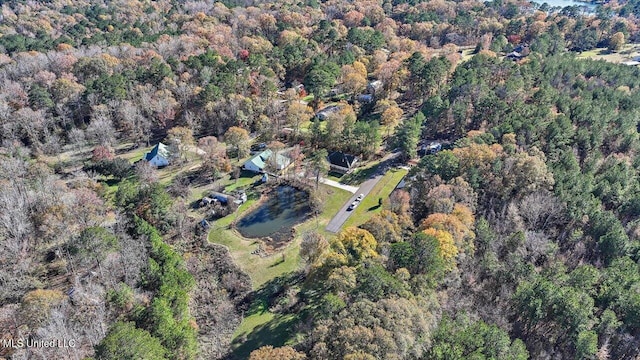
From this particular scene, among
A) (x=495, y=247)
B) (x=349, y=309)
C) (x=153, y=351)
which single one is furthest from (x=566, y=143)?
(x=153, y=351)

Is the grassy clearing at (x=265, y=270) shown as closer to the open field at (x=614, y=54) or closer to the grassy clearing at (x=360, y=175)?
the grassy clearing at (x=360, y=175)

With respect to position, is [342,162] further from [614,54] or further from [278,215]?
[614,54]

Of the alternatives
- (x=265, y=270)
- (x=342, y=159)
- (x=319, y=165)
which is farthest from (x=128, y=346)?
(x=342, y=159)

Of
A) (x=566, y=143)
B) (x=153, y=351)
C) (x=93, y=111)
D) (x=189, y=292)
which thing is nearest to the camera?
(x=153, y=351)

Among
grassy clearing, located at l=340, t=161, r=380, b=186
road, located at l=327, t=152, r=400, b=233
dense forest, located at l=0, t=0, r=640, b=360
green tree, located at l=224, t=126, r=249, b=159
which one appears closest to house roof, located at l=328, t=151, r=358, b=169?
grassy clearing, located at l=340, t=161, r=380, b=186

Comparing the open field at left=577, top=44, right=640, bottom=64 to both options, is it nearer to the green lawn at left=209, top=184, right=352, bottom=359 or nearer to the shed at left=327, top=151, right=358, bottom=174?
the shed at left=327, top=151, right=358, bottom=174

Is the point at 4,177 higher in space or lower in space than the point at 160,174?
higher

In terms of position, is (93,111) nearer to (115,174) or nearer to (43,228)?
(115,174)
